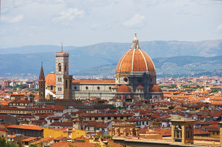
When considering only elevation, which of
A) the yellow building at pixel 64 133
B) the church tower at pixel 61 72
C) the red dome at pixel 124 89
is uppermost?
the church tower at pixel 61 72

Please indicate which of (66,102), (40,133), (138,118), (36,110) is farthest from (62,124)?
(66,102)

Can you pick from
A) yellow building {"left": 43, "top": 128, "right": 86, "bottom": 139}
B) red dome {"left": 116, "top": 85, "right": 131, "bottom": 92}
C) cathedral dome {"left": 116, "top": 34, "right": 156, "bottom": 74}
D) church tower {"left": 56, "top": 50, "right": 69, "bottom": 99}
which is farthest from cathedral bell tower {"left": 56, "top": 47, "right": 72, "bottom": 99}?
yellow building {"left": 43, "top": 128, "right": 86, "bottom": 139}

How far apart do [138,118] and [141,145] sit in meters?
41.1

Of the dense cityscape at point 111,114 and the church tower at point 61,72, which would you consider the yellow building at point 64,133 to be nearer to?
the dense cityscape at point 111,114

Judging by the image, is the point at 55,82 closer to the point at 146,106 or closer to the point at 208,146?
the point at 146,106

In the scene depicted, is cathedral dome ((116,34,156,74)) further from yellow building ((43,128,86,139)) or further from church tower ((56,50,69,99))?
yellow building ((43,128,86,139))

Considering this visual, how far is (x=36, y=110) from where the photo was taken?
79.3 m

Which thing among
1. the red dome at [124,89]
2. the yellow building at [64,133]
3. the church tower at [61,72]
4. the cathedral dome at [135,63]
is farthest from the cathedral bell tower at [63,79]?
the yellow building at [64,133]

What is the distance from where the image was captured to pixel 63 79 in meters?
112

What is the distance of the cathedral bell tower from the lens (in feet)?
364

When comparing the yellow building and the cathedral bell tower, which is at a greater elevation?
the cathedral bell tower

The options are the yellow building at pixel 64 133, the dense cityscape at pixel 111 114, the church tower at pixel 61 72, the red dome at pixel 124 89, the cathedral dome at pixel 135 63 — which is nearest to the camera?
the dense cityscape at pixel 111 114

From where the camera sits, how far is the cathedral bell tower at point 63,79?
111m

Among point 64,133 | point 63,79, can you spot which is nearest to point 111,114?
point 64,133
